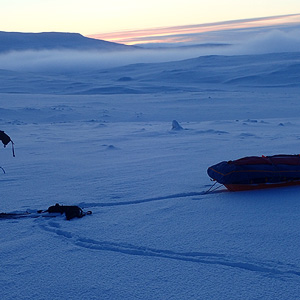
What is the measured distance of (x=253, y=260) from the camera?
3117mm

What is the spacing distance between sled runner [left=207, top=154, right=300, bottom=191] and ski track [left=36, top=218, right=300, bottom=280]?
1.62 metres

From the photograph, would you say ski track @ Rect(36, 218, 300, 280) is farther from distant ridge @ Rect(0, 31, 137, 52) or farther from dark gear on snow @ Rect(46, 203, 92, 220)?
distant ridge @ Rect(0, 31, 137, 52)

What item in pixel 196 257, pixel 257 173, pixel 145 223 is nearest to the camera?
pixel 196 257

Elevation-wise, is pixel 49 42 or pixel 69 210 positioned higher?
pixel 49 42

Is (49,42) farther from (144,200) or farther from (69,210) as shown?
(69,210)

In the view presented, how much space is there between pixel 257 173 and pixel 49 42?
364 feet

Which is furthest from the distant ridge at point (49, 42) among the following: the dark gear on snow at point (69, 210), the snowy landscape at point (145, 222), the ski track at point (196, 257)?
the ski track at point (196, 257)

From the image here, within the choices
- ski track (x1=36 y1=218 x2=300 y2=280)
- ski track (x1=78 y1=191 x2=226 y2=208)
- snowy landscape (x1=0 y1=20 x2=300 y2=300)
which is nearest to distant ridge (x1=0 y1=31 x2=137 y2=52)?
snowy landscape (x1=0 y1=20 x2=300 y2=300)

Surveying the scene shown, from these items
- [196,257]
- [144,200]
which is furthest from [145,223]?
[196,257]

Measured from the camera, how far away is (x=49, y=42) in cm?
10881

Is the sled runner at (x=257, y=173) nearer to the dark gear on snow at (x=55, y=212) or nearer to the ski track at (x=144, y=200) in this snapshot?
the ski track at (x=144, y=200)

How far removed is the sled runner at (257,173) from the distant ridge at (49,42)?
94297 mm

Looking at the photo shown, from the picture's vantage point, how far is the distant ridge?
9694 centimetres

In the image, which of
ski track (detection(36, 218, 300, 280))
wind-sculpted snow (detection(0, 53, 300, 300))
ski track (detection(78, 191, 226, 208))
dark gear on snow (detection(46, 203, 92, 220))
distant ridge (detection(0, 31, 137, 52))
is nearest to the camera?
wind-sculpted snow (detection(0, 53, 300, 300))
